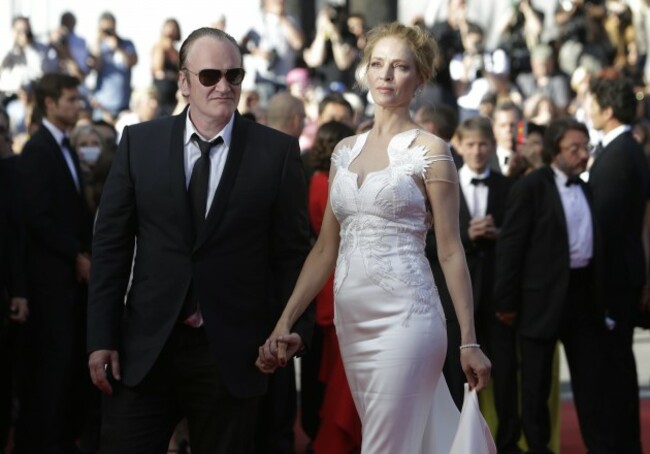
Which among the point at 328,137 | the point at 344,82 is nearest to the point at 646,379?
the point at 328,137

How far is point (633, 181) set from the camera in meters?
8.80

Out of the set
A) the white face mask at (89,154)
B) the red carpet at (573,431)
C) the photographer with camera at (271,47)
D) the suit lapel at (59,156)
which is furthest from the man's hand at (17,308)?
the photographer with camera at (271,47)

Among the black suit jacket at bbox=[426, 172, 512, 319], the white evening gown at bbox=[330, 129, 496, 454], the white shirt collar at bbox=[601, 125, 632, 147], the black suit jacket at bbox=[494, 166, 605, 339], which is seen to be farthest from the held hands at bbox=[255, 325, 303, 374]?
the white shirt collar at bbox=[601, 125, 632, 147]

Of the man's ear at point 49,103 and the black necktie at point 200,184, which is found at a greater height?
the man's ear at point 49,103

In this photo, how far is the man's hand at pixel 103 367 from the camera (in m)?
5.33

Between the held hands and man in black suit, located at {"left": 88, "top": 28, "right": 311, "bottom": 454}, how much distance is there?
54 millimetres

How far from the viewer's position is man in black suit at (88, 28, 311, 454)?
533cm

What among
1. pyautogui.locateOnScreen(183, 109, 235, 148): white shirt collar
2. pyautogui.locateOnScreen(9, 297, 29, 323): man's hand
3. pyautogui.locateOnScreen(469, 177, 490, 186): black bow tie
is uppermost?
pyautogui.locateOnScreen(183, 109, 235, 148): white shirt collar

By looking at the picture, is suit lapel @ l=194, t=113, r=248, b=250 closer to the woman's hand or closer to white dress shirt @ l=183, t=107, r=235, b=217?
white dress shirt @ l=183, t=107, r=235, b=217

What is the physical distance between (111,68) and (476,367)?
11.7m

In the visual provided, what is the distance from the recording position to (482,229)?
8.76 metres

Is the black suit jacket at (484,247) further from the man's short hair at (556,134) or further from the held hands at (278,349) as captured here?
the held hands at (278,349)

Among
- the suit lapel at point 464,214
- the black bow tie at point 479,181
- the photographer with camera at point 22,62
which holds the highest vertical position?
the photographer with camera at point 22,62

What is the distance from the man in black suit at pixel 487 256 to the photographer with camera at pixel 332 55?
7399 millimetres
